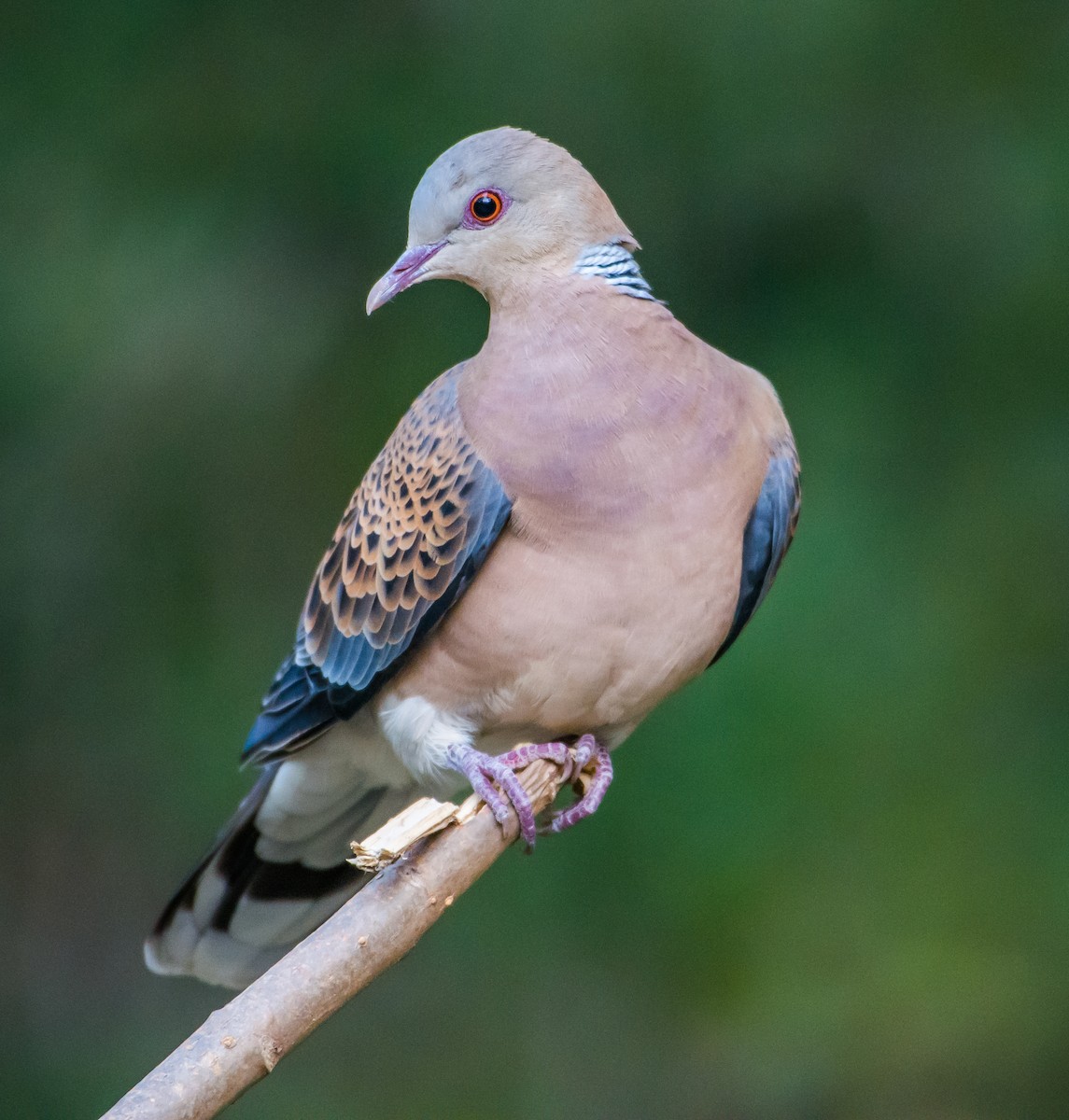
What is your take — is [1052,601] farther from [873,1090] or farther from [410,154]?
[410,154]

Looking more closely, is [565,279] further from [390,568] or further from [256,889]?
[256,889]

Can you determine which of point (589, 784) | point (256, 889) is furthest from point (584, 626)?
point (256, 889)

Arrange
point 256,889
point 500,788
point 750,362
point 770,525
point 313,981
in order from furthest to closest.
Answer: point 750,362 < point 256,889 < point 770,525 < point 500,788 < point 313,981

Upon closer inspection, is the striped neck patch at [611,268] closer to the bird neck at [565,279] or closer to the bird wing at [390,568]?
the bird neck at [565,279]

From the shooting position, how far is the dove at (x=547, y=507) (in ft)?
6.10

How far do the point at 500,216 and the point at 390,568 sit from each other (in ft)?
1.64

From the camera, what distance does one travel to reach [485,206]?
193 cm

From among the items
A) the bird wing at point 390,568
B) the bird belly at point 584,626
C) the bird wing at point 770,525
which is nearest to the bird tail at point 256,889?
the bird wing at point 390,568

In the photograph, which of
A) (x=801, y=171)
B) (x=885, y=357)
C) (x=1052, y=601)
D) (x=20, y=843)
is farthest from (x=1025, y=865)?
(x=20, y=843)

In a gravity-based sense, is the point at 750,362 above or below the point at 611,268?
below

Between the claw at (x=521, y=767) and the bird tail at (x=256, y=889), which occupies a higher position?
the claw at (x=521, y=767)

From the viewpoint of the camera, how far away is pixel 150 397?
310 centimetres

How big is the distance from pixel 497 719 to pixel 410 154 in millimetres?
1416

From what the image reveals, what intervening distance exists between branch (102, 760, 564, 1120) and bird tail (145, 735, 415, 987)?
2.46 ft
